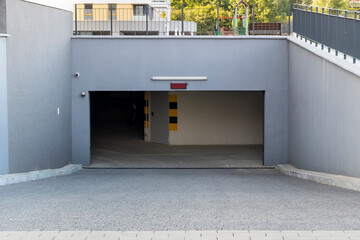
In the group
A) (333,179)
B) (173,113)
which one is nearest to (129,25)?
(173,113)

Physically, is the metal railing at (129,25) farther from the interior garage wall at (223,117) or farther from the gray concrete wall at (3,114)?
the gray concrete wall at (3,114)

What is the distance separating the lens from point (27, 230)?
6.75m

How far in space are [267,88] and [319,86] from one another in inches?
155

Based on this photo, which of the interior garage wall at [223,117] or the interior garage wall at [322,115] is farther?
the interior garage wall at [223,117]

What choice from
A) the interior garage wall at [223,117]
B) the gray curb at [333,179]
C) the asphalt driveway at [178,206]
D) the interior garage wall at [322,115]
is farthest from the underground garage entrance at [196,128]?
the asphalt driveway at [178,206]

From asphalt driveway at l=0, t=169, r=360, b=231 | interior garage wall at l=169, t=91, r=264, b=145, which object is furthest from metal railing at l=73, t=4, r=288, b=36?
asphalt driveway at l=0, t=169, r=360, b=231

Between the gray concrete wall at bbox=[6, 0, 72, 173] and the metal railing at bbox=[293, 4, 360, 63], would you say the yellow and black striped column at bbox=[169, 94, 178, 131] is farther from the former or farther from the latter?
the metal railing at bbox=[293, 4, 360, 63]

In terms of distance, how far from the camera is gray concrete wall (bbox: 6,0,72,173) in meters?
13.8

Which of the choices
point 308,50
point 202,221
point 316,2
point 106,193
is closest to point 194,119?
point 308,50

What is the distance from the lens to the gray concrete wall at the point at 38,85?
13.8m

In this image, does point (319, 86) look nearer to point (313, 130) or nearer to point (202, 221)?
point (313, 130)
